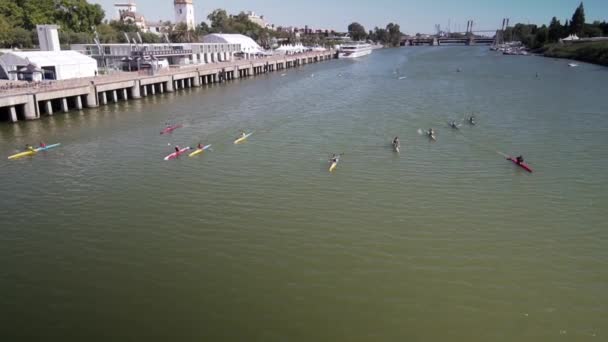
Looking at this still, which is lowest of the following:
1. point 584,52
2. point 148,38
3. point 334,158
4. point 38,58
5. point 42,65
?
point 334,158

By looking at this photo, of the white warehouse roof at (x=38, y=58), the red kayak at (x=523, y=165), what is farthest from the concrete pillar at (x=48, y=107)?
the red kayak at (x=523, y=165)

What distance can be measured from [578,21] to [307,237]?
21135cm

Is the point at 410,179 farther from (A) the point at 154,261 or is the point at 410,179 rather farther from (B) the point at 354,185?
(A) the point at 154,261

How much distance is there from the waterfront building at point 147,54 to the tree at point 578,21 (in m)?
155

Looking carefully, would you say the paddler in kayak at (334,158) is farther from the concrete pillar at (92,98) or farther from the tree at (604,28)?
the tree at (604,28)

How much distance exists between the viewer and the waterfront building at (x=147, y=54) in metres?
82.7

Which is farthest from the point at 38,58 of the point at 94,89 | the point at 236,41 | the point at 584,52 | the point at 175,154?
the point at 584,52

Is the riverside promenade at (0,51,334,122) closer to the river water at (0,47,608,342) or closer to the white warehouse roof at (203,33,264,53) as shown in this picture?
the river water at (0,47,608,342)

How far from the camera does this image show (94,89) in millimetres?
59344

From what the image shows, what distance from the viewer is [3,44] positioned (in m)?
97.5

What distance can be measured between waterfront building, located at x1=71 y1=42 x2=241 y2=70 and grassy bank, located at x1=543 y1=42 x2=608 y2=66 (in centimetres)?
11341

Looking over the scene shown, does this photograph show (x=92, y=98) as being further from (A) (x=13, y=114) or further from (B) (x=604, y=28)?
(B) (x=604, y=28)

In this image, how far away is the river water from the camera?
657 inches

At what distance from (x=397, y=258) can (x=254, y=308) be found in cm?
729
